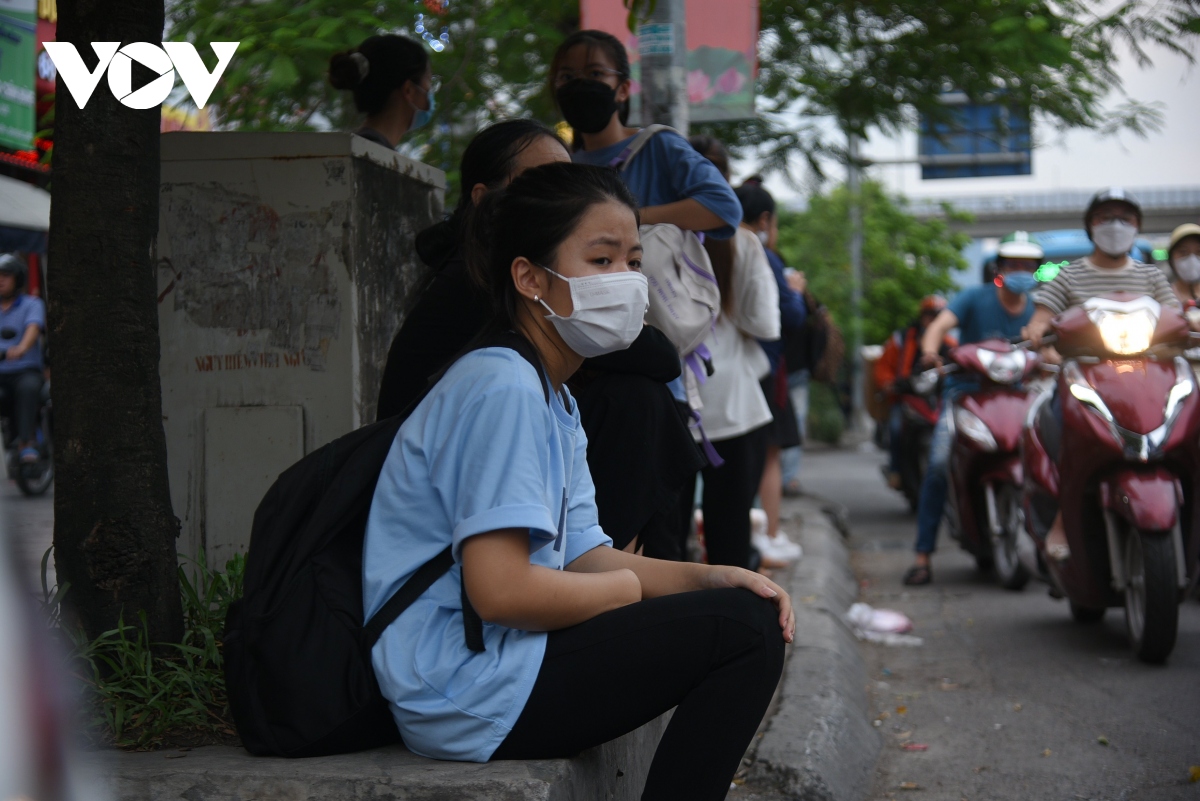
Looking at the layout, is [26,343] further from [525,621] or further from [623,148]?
[525,621]

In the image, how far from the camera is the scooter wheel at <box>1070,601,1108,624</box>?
19.1 feet

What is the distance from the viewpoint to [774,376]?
245 inches

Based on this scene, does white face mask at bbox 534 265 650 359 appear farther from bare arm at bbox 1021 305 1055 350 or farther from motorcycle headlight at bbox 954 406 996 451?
motorcycle headlight at bbox 954 406 996 451

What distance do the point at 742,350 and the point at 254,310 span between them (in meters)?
1.68

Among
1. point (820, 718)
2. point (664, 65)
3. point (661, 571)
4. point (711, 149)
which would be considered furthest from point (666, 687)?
point (664, 65)

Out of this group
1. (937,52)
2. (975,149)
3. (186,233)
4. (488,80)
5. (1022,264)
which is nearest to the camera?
(186,233)

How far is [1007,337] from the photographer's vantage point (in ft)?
24.4

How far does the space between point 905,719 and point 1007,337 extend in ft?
11.6

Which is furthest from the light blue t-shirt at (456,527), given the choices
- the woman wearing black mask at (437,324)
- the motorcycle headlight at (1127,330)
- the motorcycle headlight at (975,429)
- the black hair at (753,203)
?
the motorcycle headlight at (975,429)

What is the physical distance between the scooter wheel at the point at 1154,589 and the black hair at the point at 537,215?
120 inches

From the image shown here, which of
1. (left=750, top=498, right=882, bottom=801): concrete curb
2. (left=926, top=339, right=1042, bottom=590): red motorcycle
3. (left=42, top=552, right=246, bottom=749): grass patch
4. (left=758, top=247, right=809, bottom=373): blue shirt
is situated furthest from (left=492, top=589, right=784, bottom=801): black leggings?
(left=926, top=339, right=1042, bottom=590): red motorcycle

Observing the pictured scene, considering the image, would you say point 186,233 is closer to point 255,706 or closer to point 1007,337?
point 255,706

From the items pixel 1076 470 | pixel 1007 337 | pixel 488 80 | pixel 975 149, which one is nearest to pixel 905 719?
pixel 1076 470

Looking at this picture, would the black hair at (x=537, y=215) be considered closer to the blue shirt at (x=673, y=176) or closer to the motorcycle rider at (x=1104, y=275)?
the blue shirt at (x=673, y=176)
